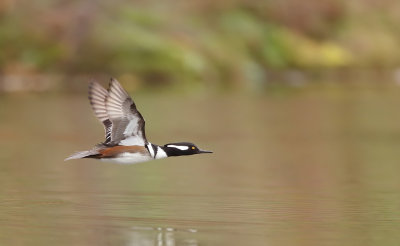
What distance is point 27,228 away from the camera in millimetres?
10234

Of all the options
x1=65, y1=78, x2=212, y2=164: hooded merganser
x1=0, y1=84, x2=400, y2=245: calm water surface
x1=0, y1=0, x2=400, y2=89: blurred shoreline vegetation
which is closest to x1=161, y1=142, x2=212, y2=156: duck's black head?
x1=65, y1=78, x2=212, y2=164: hooded merganser

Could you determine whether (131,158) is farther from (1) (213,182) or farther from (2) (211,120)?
(2) (211,120)

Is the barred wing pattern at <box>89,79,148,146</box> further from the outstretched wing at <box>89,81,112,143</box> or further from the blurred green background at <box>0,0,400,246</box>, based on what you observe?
the blurred green background at <box>0,0,400,246</box>

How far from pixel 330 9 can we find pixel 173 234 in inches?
2067

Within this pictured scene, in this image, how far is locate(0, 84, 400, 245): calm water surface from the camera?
10320 millimetres

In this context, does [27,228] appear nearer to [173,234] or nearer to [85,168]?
[173,234]

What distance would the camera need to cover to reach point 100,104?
12.4m

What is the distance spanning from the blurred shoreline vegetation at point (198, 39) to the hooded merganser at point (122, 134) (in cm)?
3297

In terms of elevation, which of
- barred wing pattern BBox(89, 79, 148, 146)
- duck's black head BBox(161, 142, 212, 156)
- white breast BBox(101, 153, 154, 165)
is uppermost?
barred wing pattern BBox(89, 79, 148, 146)

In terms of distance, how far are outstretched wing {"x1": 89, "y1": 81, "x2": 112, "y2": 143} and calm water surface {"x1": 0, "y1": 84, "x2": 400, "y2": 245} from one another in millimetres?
761

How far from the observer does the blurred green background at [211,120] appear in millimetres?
11023

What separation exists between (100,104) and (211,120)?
48.4ft

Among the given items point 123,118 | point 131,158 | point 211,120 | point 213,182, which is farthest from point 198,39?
point 131,158

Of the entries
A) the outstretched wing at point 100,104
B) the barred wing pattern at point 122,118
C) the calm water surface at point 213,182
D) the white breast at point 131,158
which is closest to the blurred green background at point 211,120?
the calm water surface at point 213,182
